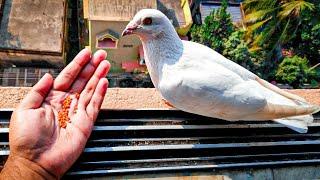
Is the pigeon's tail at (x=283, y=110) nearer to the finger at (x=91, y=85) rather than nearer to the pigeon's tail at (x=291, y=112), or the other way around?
the pigeon's tail at (x=291, y=112)

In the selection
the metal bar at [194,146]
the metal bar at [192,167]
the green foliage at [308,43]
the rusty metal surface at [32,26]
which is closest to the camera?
the metal bar at [192,167]

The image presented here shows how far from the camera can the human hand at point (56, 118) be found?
260 centimetres

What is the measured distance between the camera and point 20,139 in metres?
2.57

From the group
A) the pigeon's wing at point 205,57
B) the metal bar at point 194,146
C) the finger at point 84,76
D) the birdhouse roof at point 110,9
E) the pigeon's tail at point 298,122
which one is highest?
the birdhouse roof at point 110,9

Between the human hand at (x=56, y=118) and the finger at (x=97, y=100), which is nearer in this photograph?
the human hand at (x=56, y=118)

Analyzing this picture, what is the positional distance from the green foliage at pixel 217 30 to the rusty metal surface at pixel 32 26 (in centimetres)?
435

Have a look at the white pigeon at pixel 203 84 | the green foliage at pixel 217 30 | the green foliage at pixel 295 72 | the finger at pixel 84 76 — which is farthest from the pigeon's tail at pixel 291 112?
the green foliage at pixel 217 30

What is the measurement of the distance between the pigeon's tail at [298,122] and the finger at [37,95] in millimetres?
1991

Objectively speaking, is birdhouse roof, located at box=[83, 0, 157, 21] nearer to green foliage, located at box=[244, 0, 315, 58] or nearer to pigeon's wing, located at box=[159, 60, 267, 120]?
green foliage, located at box=[244, 0, 315, 58]

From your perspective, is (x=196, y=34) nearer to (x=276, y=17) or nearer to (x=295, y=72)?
(x=276, y=17)

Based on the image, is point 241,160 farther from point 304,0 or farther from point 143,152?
point 304,0

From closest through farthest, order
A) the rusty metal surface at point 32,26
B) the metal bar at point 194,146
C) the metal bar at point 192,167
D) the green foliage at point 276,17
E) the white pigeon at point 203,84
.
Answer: the metal bar at point 192,167 → the metal bar at point 194,146 → the white pigeon at point 203,84 → the green foliage at point 276,17 → the rusty metal surface at point 32,26

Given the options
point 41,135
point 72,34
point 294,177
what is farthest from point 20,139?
point 72,34

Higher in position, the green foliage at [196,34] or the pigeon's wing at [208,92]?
the green foliage at [196,34]
